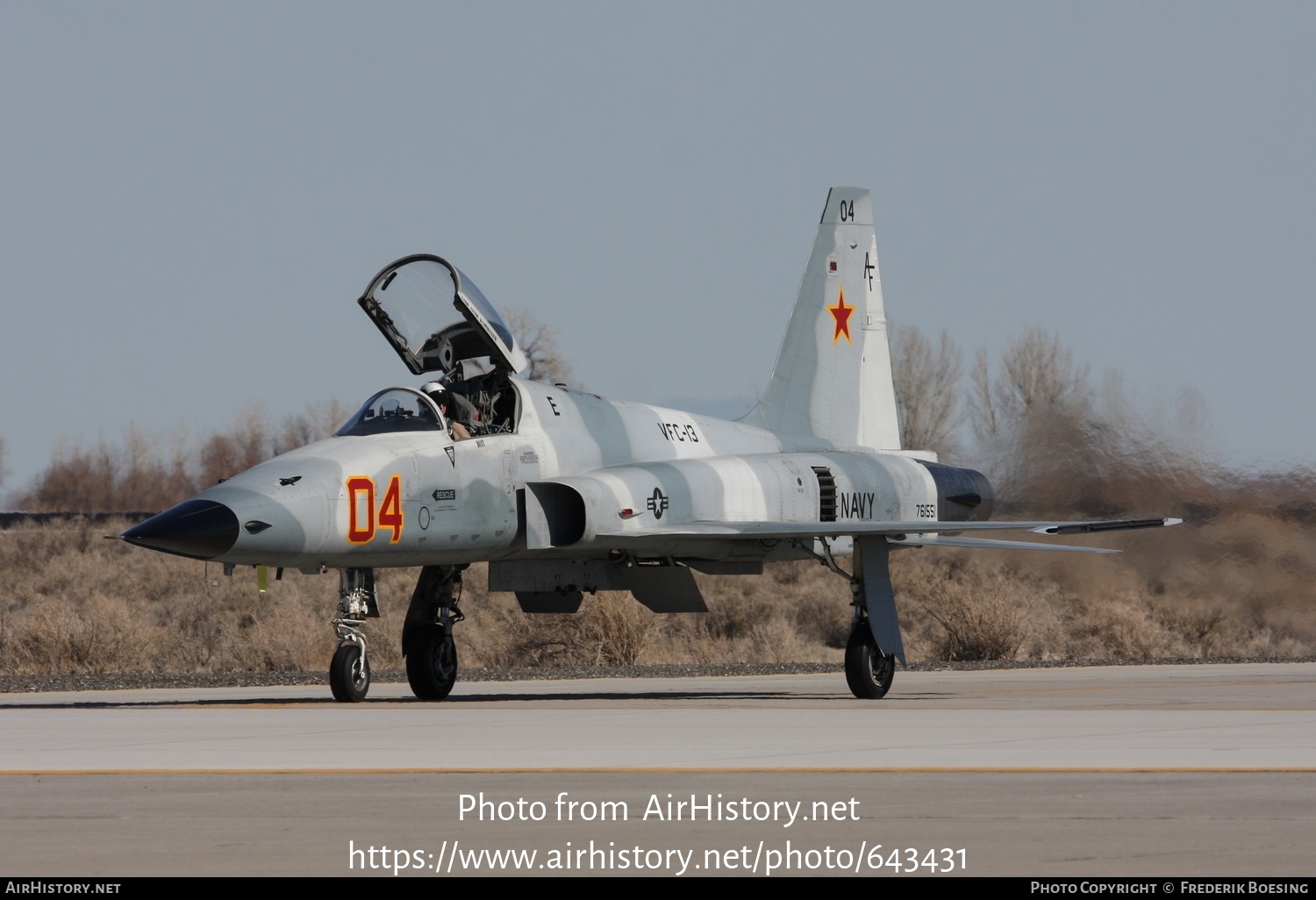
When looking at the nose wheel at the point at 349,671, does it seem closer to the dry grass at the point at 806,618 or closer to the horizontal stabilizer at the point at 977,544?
the horizontal stabilizer at the point at 977,544

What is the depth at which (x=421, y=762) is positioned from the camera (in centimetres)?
1069

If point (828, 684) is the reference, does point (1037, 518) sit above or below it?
above

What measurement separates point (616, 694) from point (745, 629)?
58.6 feet

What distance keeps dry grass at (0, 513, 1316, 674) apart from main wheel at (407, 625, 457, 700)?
10132 mm

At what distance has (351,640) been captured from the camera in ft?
53.5

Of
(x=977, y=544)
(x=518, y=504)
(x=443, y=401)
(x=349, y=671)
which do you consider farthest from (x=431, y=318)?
(x=977, y=544)

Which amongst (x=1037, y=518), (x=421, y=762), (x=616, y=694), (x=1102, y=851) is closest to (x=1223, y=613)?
(x=1037, y=518)

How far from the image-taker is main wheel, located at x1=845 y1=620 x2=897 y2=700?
17562 mm

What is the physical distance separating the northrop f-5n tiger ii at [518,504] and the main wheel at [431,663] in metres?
0.02

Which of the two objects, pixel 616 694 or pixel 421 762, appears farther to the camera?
pixel 616 694

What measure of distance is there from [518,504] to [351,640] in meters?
2.07

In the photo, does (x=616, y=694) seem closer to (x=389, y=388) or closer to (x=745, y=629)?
(x=389, y=388)

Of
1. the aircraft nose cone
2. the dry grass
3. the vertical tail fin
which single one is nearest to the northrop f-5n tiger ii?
the aircraft nose cone

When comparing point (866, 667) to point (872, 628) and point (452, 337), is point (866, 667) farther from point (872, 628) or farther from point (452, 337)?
point (452, 337)
